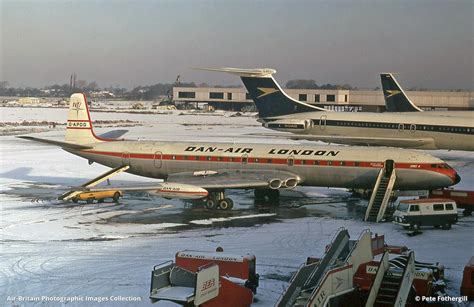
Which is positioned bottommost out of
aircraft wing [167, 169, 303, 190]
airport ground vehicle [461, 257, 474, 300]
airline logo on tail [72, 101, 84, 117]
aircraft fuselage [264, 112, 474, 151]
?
airport ground vehicle [461, 257, 474, 300]

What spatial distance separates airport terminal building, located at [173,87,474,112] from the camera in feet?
399

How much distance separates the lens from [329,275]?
1625 centimetres

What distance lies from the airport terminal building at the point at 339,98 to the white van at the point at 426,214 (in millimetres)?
97635

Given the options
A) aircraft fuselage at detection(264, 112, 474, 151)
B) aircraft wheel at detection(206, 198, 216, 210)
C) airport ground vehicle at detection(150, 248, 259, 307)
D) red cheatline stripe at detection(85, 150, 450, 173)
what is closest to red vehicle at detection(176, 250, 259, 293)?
airport ground vehicle at detection(150, 248, 259, 307)

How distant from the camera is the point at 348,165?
3288 centimetres

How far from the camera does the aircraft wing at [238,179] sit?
31594 mm

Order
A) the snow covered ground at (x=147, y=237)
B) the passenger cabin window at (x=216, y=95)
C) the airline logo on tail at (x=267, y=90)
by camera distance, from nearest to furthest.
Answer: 1. the snow covered ground at (x=147, y=237)
2. the airline logo on tail at (x=267, y=90)
3. the passenger cabin window at (x=216, y=95)

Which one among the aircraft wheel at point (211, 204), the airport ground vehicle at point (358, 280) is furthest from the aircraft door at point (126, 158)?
the airport ground vehicle at point (358, 280)

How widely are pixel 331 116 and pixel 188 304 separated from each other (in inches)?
1670

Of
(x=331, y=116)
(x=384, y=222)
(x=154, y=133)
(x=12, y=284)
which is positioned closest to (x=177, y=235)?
(x=12, y=284)

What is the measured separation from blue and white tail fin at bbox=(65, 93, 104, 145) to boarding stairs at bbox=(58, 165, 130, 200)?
9.67 ft

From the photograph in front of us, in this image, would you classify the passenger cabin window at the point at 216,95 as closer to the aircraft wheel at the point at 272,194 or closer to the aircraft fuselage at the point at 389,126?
the aircraft fuselage at the point at 389,126

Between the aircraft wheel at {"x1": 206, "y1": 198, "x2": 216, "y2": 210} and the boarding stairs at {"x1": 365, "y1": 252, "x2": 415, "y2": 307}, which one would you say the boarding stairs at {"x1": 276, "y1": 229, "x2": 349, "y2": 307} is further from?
the aircraft wheel at {"x1": 206, "y1": 198, "x2": 216, "y2": 210}

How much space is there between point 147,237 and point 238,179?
7.72m
